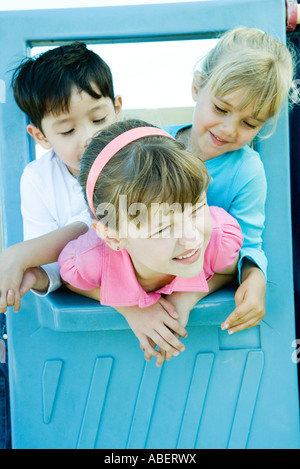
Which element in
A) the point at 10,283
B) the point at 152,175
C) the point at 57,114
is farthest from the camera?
the point at 57,114

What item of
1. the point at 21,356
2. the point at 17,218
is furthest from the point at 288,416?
the point at 17,218

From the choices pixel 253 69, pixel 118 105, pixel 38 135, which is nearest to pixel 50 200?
pixel 38 135

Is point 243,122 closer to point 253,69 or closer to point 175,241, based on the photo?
point 253,69

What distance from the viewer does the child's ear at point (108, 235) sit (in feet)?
2.89

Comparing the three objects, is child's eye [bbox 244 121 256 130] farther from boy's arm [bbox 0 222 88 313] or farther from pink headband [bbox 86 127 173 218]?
boy's arm [bbox 0 222 88 313]

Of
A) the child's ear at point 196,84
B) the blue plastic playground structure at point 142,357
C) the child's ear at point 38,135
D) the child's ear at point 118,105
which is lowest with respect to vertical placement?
the blue plastic playground structure at point 142,357

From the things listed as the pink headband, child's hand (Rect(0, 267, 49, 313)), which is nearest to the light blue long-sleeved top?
the pink headband

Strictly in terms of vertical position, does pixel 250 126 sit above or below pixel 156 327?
above

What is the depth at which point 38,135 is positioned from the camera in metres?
1.06

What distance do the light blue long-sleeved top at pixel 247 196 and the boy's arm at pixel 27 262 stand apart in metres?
0.30

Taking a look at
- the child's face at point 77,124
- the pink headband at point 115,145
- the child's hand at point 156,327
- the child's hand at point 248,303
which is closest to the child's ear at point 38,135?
the child's face at point 77,124

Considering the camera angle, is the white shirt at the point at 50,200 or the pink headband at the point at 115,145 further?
the white shirt at the point at 50,200

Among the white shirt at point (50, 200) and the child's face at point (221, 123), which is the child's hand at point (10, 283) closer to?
the white shirt at point (50, 200)

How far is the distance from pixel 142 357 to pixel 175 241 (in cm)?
32
